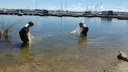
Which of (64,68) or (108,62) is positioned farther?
(108,62)

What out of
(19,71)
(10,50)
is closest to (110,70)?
(19,71)

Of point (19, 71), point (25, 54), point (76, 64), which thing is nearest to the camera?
point (19, 71)

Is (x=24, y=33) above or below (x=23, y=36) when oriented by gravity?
above

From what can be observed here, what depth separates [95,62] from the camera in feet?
53.7

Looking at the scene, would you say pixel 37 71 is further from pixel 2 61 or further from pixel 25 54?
pixel 25 54

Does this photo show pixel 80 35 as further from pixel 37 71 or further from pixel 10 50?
pixel 37 71

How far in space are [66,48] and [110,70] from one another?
27.1 ft

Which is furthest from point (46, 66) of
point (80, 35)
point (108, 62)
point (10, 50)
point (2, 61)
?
point (80, 35)

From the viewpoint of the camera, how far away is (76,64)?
51.3ft

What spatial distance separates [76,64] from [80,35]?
46.4ft

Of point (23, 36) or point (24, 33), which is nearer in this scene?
point (24, 33)

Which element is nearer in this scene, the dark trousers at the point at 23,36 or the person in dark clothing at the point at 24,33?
the person in dark clothing at the point at 24,33

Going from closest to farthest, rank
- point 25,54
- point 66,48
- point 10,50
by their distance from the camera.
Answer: point 25,54
point 10,50
point 66,48

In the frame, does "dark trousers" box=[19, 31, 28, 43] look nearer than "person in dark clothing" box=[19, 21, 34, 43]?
No
